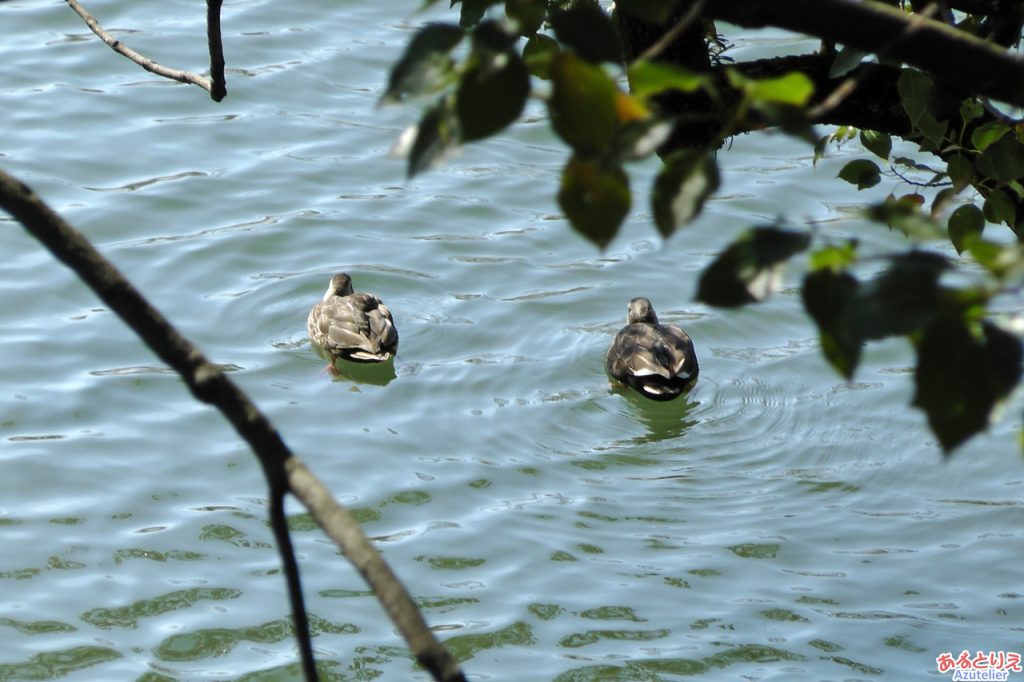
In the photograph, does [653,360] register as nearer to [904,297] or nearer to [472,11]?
[472,11]

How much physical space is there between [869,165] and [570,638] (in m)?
2.71

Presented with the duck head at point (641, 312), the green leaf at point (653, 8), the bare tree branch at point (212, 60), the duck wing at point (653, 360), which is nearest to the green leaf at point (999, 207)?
the bare tree branch at point (212, 60)

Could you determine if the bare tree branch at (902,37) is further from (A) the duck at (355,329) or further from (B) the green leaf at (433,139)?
(A) the duck at (355,329)

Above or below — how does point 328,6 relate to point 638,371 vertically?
above

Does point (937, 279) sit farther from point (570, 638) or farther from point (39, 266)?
point (39, 266)

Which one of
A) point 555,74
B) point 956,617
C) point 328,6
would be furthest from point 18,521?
point 328,6

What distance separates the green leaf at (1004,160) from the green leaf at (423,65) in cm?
239

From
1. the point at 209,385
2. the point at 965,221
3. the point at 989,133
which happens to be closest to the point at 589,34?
the point at 209,385

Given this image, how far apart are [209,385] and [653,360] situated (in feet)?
22.7

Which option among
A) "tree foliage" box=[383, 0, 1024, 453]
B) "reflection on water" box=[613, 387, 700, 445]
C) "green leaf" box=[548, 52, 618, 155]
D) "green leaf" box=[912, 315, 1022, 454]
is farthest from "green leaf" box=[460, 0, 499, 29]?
"reflection on water" box=[613, 387, 700, 445]

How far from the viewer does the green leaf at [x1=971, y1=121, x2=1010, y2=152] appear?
3.35 m

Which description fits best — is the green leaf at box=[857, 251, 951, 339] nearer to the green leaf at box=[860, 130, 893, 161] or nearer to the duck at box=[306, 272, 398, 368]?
the green leaf at box=[860, 130, 893, 161]

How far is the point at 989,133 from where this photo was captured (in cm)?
335

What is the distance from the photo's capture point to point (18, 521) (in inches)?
262
